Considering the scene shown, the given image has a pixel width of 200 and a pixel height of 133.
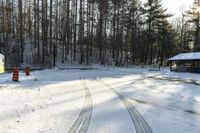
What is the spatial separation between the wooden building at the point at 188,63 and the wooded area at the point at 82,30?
12.2 meters

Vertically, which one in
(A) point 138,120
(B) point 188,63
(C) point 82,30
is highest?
(C) point 82,30

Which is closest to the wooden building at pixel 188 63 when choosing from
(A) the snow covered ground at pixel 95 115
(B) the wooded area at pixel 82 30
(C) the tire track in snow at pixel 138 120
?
(B) the wooded area at pixel 82 30

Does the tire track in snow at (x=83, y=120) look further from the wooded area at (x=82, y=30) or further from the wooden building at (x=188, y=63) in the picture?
the wooden building at (x=188, y=63)

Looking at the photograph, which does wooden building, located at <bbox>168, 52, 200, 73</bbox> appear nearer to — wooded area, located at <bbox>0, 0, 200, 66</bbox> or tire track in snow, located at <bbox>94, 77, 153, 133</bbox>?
wooded area, located at <bbox>0, 0, 200, 66</bbox>

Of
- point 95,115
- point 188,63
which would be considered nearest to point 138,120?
point 95,115

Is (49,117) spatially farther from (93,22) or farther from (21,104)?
(93,22)

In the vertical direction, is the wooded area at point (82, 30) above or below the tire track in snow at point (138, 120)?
above

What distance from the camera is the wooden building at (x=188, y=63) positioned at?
4400 cm

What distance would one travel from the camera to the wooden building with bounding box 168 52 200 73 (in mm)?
44000

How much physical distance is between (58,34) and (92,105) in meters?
49.7

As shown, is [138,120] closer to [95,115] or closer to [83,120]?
[95,115]

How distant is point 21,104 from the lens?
11055 mm

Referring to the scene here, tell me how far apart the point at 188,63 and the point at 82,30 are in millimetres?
19174

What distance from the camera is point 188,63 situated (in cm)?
4622
